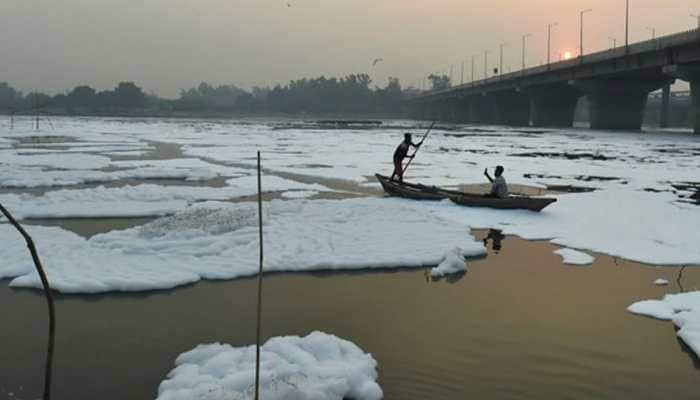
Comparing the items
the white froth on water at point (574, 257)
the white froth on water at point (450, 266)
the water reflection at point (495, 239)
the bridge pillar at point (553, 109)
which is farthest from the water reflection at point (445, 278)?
the bridge pillar at point (553, 109)

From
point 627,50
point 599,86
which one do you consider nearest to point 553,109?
point 599,86

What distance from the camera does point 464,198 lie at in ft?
54.8

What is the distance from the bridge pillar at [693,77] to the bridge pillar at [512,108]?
1824 inches

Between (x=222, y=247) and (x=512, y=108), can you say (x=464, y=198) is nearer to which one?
(x=222, y=247)

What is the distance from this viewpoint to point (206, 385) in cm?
580

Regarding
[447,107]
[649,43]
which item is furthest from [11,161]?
[447,107]

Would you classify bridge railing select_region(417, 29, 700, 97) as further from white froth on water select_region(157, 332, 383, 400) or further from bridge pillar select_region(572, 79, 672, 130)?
white froth on water select_region(157, 332, 383, 400)

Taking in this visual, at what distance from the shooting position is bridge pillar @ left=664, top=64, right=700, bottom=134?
56.9 meters

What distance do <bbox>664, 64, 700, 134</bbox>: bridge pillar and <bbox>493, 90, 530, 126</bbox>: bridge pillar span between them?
46327 millimetres

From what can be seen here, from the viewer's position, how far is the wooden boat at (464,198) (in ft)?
51.4

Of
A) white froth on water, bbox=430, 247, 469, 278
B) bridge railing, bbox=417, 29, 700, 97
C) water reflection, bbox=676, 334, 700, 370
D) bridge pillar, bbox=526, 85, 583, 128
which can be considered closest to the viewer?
water reflection, bbox=676, 334, 700, 370

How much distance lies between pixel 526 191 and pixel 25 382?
17.7 metres

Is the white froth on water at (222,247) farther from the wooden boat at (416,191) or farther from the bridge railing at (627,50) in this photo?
the bridge railing at (627,50)

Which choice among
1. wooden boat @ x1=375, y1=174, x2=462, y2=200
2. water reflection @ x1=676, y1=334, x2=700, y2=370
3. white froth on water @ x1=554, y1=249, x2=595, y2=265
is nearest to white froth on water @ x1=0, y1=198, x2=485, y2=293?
white froth on water @ x1=554, y1=249, x2=595, y2=265
